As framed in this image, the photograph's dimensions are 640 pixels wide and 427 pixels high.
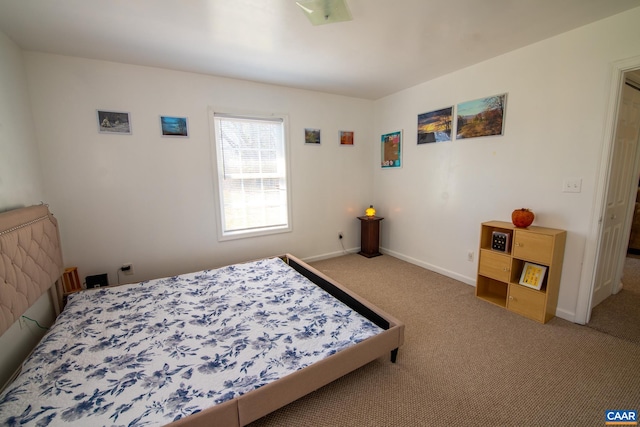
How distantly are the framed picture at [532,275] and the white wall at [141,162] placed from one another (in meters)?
2.68

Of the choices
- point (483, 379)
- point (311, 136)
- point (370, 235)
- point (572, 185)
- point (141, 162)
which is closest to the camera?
point (483, 379)

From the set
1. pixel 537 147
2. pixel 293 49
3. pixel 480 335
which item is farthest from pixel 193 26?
pixel 480 335

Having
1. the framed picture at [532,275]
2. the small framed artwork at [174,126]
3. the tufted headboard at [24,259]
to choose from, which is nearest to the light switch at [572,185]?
the framed picture at [532,275]

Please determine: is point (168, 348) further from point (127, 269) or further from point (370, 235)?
point (370, 235)

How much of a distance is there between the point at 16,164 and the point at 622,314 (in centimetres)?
528

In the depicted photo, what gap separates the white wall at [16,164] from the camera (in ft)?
5.63

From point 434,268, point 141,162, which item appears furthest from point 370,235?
point 141,162

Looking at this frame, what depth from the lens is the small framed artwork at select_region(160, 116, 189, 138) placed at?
2.81m

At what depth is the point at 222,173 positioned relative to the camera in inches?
126

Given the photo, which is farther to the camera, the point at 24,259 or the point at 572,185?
the point at 572,185

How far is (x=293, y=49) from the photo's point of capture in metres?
2.36

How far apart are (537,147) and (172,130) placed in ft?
12.2

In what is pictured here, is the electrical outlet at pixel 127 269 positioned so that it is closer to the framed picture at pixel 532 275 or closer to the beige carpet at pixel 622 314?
the framed picture at pixel 532 275

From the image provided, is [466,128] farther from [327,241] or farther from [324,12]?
[327,241]
